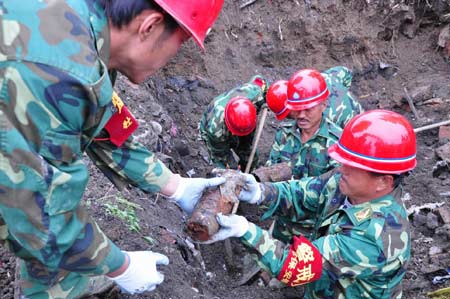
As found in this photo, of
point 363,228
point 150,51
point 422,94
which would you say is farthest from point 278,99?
point 422,94

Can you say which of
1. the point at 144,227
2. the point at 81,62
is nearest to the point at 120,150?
the point at 81,62

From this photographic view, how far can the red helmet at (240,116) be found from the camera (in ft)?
17.9

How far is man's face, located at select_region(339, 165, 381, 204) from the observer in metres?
2.83

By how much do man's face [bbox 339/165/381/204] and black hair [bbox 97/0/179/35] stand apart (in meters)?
1.51

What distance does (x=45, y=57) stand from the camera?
1.68 metres

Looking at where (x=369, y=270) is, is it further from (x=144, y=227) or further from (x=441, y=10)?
(x=441, y=10)

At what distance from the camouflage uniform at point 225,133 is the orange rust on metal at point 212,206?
2.55 metres

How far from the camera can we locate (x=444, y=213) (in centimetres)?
549

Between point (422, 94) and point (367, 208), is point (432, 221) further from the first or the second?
point (422, 94)

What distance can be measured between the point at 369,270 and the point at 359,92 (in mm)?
6972

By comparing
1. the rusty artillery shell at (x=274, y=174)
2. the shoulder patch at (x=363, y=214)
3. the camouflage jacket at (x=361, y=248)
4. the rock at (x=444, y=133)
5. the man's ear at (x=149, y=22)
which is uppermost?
the man's ear at (x=149, y=22)

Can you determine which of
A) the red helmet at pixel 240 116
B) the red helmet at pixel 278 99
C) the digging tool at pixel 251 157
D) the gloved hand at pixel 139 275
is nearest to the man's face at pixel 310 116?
the red helmet at pixel 278 99

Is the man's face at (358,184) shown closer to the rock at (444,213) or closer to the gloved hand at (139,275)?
the gloved hand at (139,275)

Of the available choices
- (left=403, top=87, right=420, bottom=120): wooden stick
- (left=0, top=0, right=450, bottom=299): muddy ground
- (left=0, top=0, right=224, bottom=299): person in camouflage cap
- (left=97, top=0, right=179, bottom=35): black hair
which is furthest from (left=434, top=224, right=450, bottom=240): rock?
(left=97, top=0, right=179, bottom=35): black hair
